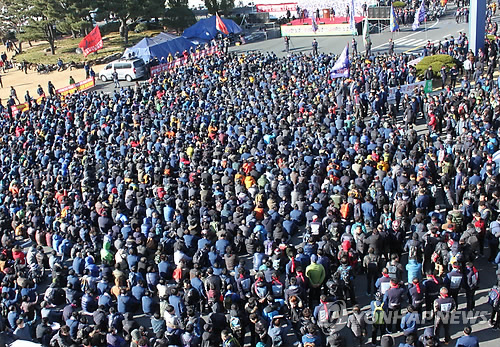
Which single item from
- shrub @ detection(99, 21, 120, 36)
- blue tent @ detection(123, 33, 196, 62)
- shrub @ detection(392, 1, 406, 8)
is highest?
shrub @ detection(99, 21, 120, 36)

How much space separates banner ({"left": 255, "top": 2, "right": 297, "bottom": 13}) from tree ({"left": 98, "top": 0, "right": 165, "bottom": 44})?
42.0 ft

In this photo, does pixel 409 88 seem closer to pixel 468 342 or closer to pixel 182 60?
pixel 468 342

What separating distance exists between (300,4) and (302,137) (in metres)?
41.1

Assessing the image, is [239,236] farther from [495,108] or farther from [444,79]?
[444,79]

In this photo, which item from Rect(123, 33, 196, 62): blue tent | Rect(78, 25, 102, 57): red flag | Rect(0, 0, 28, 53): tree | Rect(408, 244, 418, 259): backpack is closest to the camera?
Rect(408, 244, 418, 259): backpack

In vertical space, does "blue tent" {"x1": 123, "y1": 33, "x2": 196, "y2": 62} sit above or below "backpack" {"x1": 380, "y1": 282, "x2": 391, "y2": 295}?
above

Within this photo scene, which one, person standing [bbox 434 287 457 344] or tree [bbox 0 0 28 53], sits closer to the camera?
person standing [bbox 434 287 457 344]

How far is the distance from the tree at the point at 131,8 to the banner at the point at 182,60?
14.0m

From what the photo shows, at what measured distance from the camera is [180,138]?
20.4m

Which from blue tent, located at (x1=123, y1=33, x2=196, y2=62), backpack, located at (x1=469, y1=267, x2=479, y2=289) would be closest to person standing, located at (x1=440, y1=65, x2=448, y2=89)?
backpack, located at (x1=469, y1=267, x2=479, y2=289)

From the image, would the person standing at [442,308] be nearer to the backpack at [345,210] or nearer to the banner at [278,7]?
the backpack at [345,210]

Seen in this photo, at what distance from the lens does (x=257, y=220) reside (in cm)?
1354

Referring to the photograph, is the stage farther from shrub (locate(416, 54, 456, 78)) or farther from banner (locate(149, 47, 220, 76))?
shrub (locate(416, 54, 456, 78))

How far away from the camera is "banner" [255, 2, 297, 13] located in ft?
190
